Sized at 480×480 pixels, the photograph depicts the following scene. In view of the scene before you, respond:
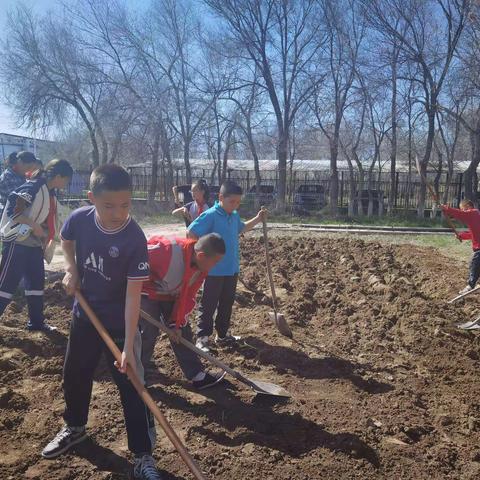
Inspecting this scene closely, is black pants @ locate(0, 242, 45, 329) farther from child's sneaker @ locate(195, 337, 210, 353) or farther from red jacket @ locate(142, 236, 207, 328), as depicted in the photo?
red jacket @ locate(142, 236, 207, 328)

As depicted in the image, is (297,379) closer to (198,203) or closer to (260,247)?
(198,203)

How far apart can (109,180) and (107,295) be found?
655 millimetres

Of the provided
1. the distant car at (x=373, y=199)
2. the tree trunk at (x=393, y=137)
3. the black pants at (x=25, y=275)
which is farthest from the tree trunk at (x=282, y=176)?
the black pants at (x=25, y=275)

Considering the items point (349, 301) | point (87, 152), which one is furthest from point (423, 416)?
point (87, 152)

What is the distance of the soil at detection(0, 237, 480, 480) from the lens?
9.91 ft

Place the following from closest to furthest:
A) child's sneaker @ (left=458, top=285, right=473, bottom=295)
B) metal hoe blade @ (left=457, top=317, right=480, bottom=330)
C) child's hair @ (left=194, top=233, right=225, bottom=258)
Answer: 1. child's hair @ (left=194, top=233, right=225, bottom=258)
2. metal hoe blade @ (left=457, top=317, right=480, bottom=330)
3. child's sneaker @ (left=458, top=285, right=473, bottom=295)

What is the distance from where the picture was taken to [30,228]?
485 cm

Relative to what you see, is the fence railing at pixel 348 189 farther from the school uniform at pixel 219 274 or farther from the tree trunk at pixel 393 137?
the school uniform at pixel 219 274

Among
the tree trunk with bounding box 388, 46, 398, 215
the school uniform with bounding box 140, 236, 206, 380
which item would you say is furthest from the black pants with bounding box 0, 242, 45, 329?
the tree trunk with bounding box 388, 46, 398, 215

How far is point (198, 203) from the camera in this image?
6496mm

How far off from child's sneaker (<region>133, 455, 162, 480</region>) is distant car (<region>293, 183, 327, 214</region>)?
1898 centimetres

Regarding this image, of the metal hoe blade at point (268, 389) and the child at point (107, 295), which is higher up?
the child at point (107, 295)

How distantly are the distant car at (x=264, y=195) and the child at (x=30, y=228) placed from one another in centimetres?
1872

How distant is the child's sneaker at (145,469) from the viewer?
2.77m
